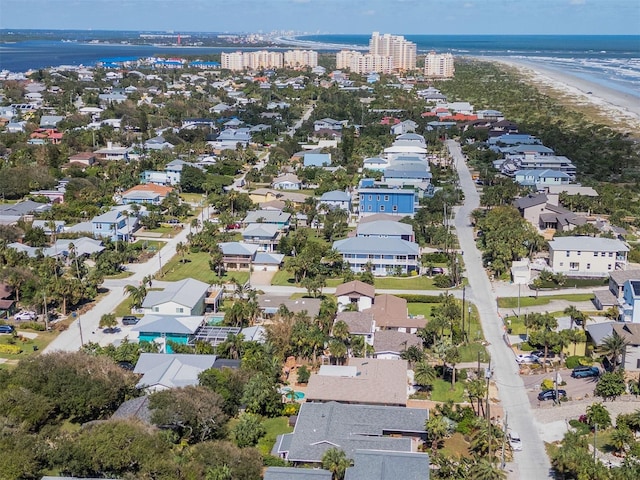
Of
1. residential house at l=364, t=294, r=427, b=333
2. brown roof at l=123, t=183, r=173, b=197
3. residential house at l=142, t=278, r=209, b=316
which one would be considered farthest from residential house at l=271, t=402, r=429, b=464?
brown roof at l=123, t=183, r=173, b=197

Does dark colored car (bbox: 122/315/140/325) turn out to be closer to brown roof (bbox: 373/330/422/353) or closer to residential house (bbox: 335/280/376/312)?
residential house (bbox: 335/280/376/312)

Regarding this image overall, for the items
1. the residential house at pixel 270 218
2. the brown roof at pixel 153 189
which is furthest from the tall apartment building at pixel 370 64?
the residential house at pixel 270 218

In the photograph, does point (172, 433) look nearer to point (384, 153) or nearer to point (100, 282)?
point (100, 282)

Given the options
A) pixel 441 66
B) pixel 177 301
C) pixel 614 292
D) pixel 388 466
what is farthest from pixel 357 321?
pixel 441 66

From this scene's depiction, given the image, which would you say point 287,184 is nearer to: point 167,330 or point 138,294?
point 138,294

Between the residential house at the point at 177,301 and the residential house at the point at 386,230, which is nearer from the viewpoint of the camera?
the residential house at the point at 177,301

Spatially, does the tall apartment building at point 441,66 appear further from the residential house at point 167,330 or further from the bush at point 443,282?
the residential house at point 167,330

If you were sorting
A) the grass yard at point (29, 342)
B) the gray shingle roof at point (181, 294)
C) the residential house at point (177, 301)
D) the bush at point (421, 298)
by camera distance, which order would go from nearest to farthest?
the grass yard at point (29, 342) → the residential house at point (177, 301) → the gray shingle roof at point (181, 294) → the bush at point (421, 298)

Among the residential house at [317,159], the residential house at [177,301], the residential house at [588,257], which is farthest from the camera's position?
the residential house at [317,159]
